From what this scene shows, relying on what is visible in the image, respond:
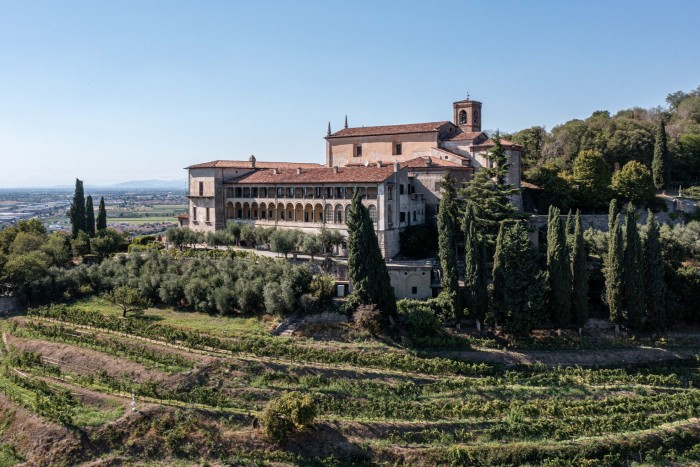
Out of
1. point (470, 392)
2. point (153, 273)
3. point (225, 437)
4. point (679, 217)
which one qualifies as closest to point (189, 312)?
point (153, 273)

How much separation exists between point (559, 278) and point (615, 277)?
3.31 meters

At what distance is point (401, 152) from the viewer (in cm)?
4938

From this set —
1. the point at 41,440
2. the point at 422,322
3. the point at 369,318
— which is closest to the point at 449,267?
the point at 422,322

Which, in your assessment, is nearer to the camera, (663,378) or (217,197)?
(663,378)

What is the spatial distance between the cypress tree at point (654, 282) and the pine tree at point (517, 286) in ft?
21.2

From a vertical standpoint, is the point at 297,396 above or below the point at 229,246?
below

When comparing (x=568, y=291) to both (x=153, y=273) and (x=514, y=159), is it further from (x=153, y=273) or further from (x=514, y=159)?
(x=153, y=273)

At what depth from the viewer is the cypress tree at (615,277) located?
31594 mm

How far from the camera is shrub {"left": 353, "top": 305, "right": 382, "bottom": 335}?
30.2 m

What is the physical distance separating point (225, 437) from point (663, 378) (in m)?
21.1

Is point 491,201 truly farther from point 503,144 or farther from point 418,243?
point 503,144

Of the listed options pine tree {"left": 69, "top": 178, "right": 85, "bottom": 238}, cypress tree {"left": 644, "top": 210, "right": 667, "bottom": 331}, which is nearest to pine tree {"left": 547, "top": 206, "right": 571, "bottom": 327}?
cypress tree {"left": 644, "top": 210, "right": 667, "bottom": 331}

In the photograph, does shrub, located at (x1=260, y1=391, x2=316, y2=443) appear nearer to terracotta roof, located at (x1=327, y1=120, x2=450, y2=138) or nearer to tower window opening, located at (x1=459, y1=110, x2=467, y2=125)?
terracotta roof, located at (x1=327, y1=120, x2=450, y2=138)

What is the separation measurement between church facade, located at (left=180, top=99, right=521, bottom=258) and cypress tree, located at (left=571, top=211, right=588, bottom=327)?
10.9 m
